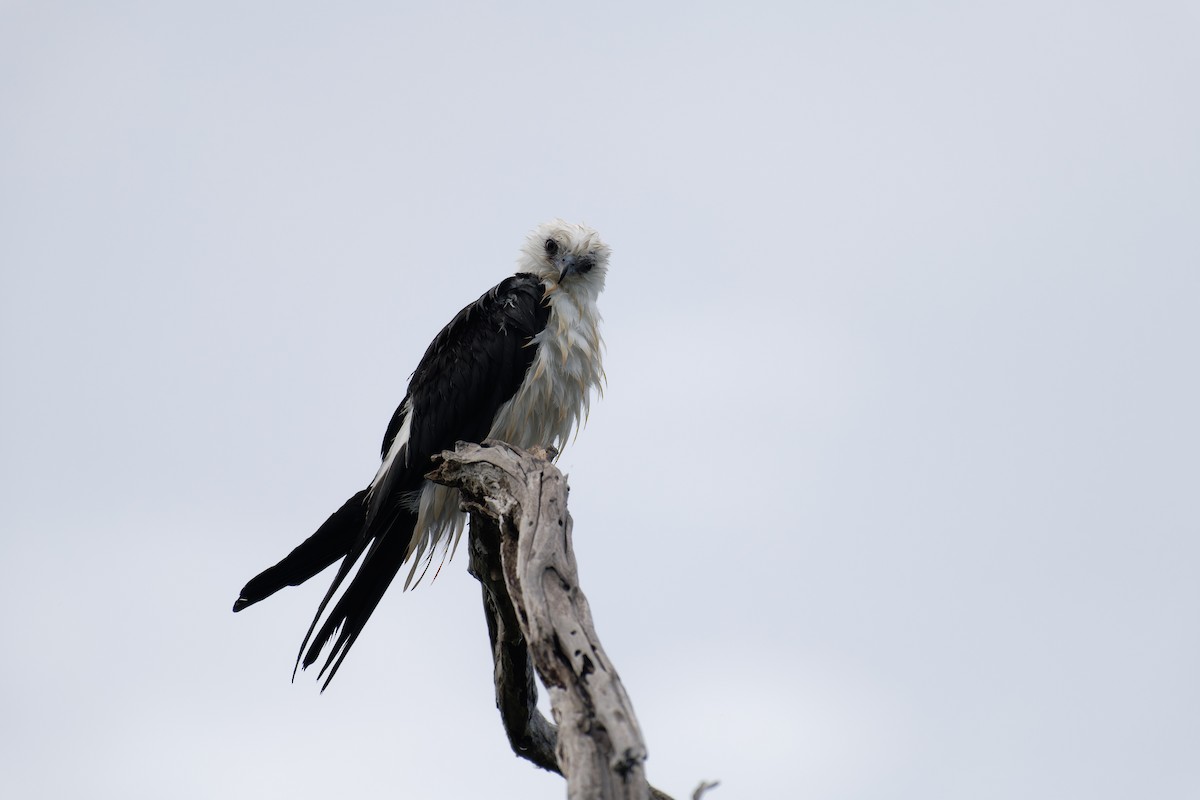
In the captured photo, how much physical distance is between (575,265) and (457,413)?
121 centimetres

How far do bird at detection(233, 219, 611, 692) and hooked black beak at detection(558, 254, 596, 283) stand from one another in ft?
0.65

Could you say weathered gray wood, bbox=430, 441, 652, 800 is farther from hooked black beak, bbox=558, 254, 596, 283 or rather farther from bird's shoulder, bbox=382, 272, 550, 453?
hooked black beak, bbox=558, 254, 596, 283

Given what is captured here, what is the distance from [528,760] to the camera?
4285 millimetres

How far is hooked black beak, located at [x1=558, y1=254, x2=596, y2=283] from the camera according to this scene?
21.2 feet

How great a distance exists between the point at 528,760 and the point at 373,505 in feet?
6.06

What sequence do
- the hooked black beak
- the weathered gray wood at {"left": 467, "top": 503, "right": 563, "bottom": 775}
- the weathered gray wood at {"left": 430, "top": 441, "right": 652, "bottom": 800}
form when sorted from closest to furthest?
the weathered gray wood at {"left": 430, "top": 441, "right": 652, "bottom": 800} < the weathered gray wood at {"left": 467, "top": 503, "right": 563, "bottom": 775} < the hooked black beak

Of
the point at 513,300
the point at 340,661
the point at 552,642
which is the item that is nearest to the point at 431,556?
the point at 340,661

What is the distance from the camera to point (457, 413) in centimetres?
587

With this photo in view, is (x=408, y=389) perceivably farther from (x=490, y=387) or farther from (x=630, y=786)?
(x=630, y=786)

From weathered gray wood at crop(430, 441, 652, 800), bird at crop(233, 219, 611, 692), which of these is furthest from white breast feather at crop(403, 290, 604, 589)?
weathered gray wood at crop(430, 441, 652, 800)

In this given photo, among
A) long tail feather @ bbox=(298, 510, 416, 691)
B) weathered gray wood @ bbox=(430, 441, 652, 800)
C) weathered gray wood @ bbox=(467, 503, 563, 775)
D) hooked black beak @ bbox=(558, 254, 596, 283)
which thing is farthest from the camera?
hooked black beak @ bbox=(558, 254, 596, 283)

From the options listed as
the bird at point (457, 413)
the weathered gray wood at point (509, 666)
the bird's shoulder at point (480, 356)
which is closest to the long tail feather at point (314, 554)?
the bird at point (457, 413)

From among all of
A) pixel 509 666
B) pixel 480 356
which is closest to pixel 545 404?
pixel 480 356

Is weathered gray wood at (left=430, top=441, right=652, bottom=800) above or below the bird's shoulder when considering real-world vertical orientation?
below
